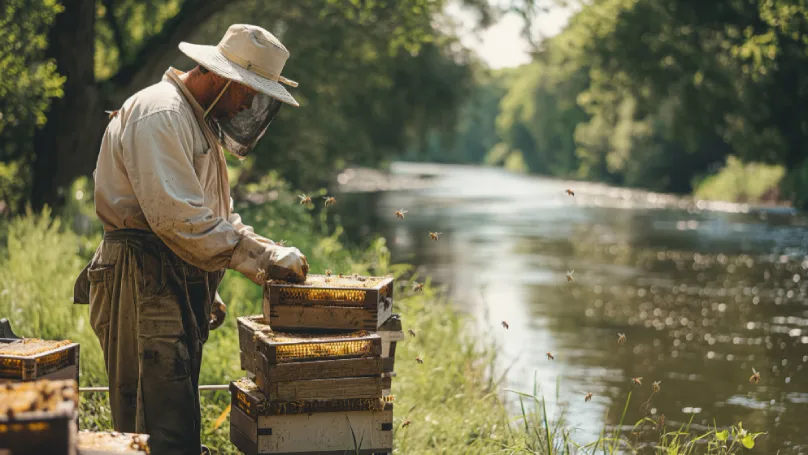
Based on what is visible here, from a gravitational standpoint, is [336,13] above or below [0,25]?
above

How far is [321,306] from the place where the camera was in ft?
A: 13.9

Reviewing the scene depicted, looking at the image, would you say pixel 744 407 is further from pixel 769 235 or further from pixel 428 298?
pixel 769 235

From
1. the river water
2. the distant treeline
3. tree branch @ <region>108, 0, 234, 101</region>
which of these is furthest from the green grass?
the distant treeline

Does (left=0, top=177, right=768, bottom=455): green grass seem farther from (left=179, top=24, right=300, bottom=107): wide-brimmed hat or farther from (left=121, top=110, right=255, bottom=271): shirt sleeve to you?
(left=179, top=24, right=300, bottom=107): wide-brimmed hat

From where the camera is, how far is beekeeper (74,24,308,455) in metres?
4.04

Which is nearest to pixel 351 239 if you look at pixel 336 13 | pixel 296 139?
pixel 296 139

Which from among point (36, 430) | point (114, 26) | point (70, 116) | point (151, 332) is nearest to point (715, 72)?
point (114, 26)

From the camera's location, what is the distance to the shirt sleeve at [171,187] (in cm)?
400

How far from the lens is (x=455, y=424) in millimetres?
6582

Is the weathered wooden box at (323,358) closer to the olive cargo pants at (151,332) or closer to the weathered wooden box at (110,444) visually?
the olive cargo pants at (151,332)

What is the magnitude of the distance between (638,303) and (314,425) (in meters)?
11.9

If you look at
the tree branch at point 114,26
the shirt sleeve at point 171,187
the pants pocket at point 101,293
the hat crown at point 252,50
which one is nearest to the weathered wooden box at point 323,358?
the shirt sleeve at point 171,187

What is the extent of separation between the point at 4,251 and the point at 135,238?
245 inches

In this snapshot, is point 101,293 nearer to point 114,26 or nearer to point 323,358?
point 323,358
